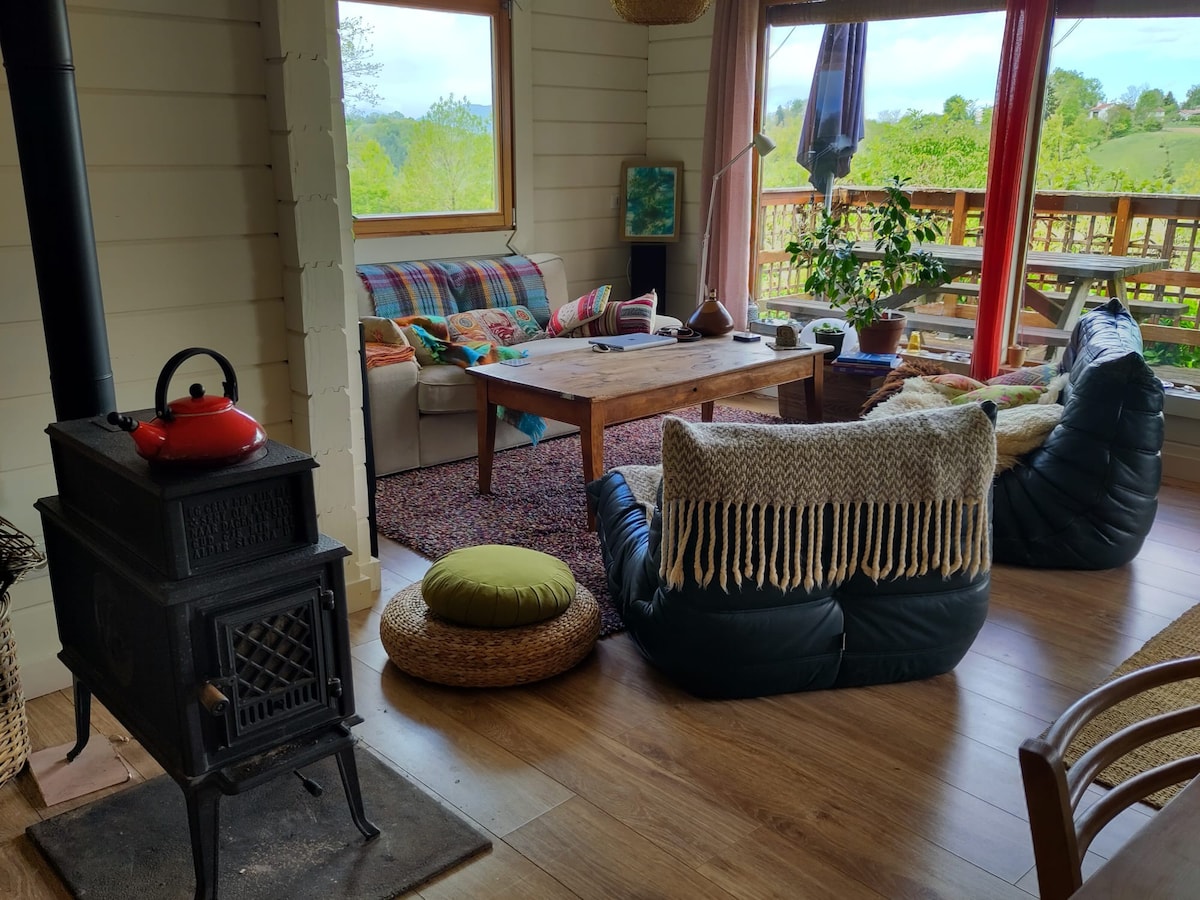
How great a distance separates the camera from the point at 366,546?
10.8 ft

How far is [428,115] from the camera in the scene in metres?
5.36

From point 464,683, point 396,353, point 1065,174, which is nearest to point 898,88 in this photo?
point 1065,174

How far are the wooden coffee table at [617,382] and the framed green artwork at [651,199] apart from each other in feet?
5.20

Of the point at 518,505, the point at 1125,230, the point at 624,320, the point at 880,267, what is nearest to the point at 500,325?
the point at 624,320

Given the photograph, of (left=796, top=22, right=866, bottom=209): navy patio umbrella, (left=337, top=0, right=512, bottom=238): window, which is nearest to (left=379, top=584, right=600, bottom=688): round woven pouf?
(left=337, top=0, right=512, bottom=238): window

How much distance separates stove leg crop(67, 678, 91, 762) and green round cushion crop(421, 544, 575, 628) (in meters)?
0.84

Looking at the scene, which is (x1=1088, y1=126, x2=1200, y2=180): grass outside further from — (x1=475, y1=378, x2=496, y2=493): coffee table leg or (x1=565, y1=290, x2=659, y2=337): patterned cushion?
(x1=475, y1=378, x2=496, y2=493): coffee table leg

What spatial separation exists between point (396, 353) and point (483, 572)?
6.20 feet

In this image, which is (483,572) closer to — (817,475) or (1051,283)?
(817,475)

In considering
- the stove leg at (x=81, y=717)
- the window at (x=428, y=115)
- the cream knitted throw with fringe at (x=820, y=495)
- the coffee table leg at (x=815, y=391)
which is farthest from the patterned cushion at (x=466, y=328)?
the stove leg at (x=81, y=717)

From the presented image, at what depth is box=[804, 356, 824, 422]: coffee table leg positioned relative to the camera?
4.80 meters

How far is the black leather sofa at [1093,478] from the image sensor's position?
11.1 ft

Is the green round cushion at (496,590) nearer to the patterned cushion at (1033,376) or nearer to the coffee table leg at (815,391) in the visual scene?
the coffee table leg at (815,391)

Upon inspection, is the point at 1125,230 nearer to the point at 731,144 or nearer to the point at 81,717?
the point at 731,144
